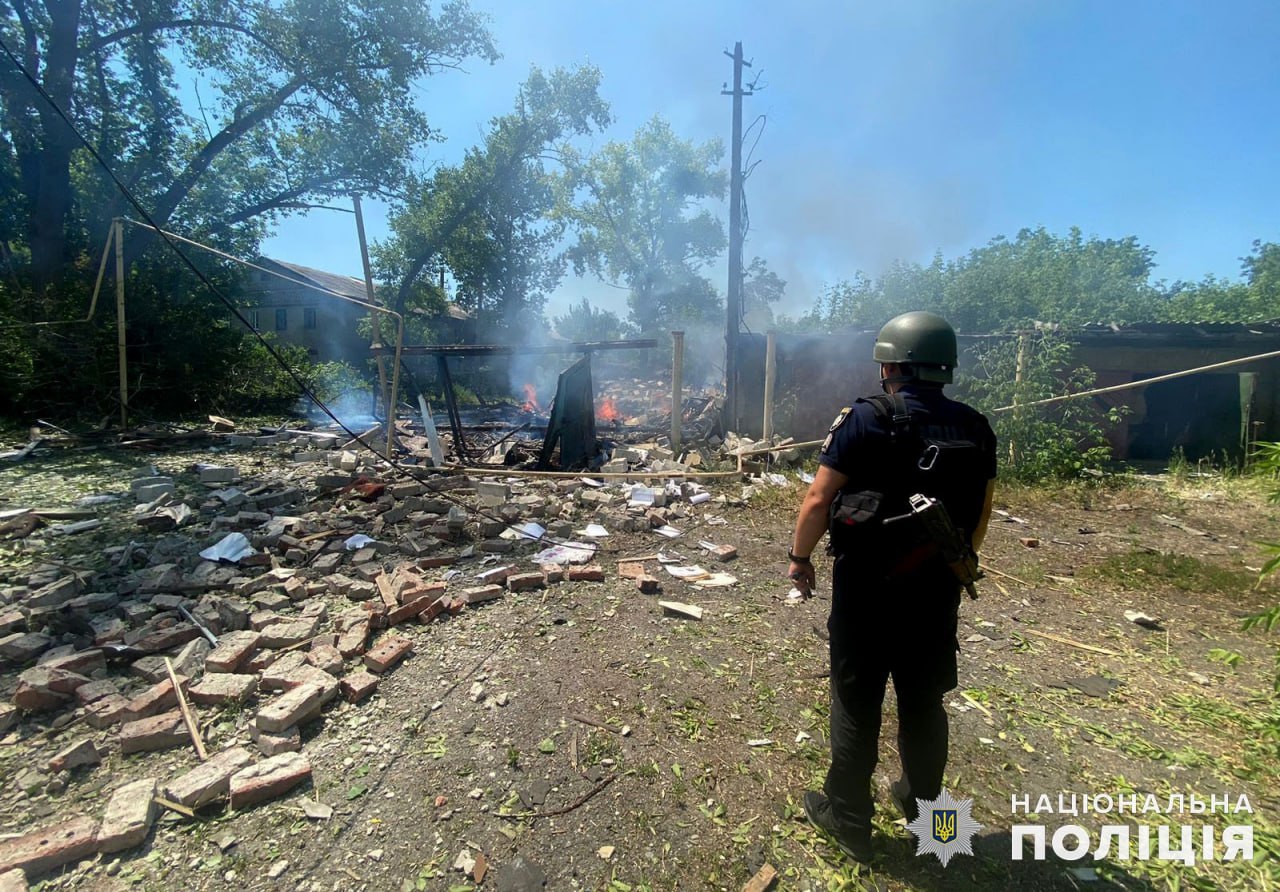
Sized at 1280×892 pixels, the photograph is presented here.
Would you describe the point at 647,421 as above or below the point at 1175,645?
above

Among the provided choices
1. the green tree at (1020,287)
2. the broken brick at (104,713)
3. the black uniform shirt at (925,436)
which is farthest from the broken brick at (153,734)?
the green tree at (1020,287)

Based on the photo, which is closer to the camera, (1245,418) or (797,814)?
(797,814)

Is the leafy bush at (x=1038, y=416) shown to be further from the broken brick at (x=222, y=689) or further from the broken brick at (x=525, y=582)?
the broken brick at (x=222, y=689)

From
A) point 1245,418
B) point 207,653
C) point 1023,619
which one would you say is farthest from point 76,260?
point 1245,418

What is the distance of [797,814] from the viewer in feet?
7.37

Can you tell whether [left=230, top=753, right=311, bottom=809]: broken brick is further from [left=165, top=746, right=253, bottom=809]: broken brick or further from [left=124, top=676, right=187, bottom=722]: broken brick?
[left=124, top=676, right=187, bottom=722]: broken brick

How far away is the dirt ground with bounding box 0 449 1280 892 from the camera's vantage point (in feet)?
6.53

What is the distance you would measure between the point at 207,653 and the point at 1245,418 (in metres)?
14.7

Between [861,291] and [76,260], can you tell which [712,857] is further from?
[861,291]

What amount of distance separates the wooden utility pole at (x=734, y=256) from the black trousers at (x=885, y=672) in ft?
30.9

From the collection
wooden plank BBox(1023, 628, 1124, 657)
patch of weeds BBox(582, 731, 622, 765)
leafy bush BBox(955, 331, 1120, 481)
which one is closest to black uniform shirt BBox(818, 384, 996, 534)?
patch of weeds BBox(582, 731, 622, 765)

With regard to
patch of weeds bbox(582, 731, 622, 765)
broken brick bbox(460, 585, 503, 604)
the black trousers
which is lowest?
patch of weeds bbox(582, 731, 622, 765)

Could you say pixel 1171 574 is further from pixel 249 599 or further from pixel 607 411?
pixel 607 411

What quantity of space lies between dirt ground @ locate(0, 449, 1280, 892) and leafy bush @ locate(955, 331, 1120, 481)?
9.82ft
